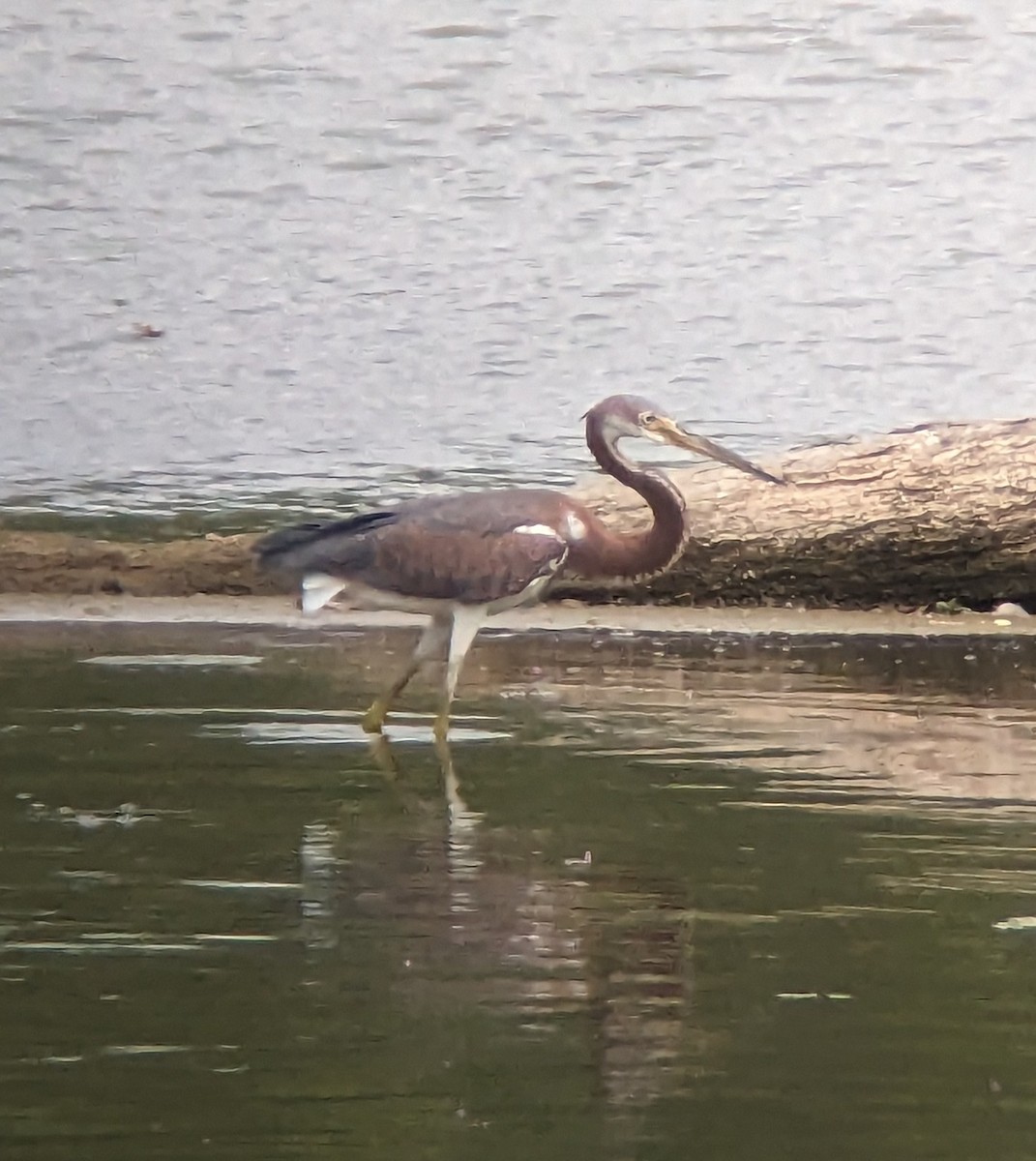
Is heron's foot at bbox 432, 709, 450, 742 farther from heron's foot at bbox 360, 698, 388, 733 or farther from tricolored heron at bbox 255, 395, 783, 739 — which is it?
heron's foot at bbox 360, 698, 388, 733

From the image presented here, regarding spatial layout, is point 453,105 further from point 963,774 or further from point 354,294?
point 963,774

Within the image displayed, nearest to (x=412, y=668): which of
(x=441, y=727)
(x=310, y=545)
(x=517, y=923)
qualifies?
(x=441, y=727)

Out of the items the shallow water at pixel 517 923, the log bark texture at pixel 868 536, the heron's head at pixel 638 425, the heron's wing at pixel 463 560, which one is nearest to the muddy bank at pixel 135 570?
the log bark texture at pixel 868 536

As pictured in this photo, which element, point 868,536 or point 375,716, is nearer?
point 375,716

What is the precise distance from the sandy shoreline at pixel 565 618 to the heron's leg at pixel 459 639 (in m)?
2.17

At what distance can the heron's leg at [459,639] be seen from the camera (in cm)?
653

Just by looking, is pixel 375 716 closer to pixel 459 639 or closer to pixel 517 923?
pixel 459 639

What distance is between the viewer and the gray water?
10.4 meters

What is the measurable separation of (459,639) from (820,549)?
3235 millimetres

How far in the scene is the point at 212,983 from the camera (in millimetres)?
3846

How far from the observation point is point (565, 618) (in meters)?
9.25

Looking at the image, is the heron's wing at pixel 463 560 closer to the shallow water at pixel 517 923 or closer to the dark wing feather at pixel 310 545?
the dark wing feather at pixel 310 545

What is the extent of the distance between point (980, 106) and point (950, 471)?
194 centimetres

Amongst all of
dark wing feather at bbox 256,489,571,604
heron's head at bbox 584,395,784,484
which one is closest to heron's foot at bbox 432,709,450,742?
dark wing feather at bbox 256,489,571,604
